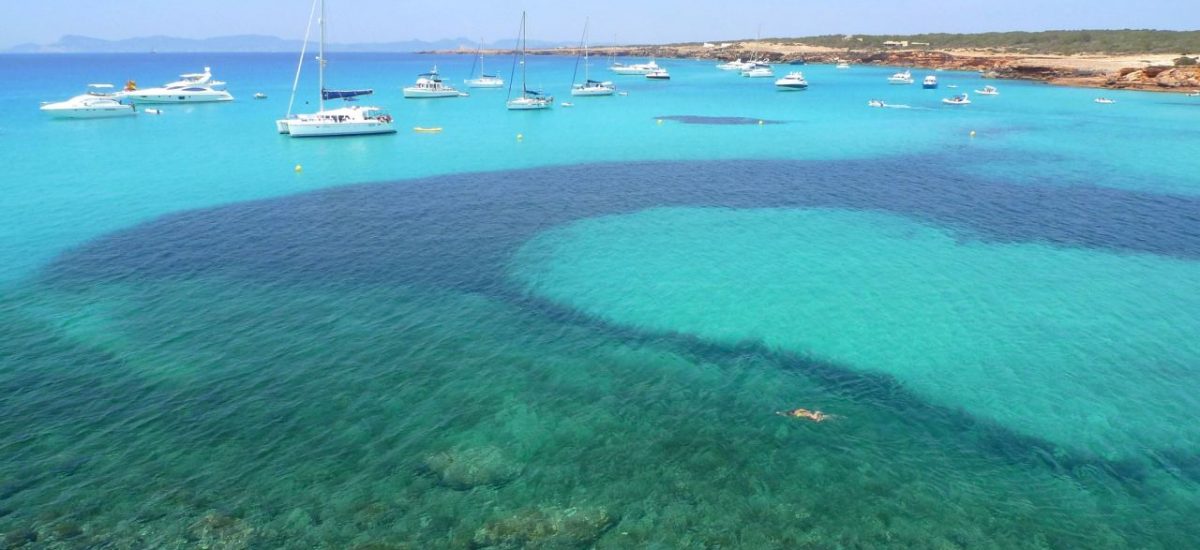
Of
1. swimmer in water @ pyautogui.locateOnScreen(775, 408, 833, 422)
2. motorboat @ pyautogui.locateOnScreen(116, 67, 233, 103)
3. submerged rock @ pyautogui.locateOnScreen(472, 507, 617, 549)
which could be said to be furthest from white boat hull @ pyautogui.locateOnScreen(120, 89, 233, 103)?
swimmer in water @ pyautogui.locateOnScreen(775, 408, 833, 422)

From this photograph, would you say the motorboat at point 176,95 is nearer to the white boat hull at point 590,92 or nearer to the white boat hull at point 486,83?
the white boat hull at point 486,83

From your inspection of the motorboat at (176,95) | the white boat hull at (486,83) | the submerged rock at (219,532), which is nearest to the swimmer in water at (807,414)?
the submerged rock at (219,532)

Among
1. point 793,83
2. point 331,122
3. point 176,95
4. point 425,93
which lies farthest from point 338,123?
point 793,83

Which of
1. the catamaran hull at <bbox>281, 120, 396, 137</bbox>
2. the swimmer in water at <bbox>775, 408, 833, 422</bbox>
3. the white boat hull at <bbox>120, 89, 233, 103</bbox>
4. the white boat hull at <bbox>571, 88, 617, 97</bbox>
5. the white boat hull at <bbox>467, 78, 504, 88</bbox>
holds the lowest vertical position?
the swimmer in water at <bbox>775, 408, 833, 422</bbox>

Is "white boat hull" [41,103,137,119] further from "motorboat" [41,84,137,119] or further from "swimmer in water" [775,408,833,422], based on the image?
"swimmer in water" [775,408,833,422]

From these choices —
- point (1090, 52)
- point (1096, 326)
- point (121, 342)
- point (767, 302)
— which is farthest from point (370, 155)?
point (1090, 52)

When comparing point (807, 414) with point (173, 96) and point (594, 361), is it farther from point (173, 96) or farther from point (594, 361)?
point (173, 96)

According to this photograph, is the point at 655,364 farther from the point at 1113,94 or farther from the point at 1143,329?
the point at 1113,94
